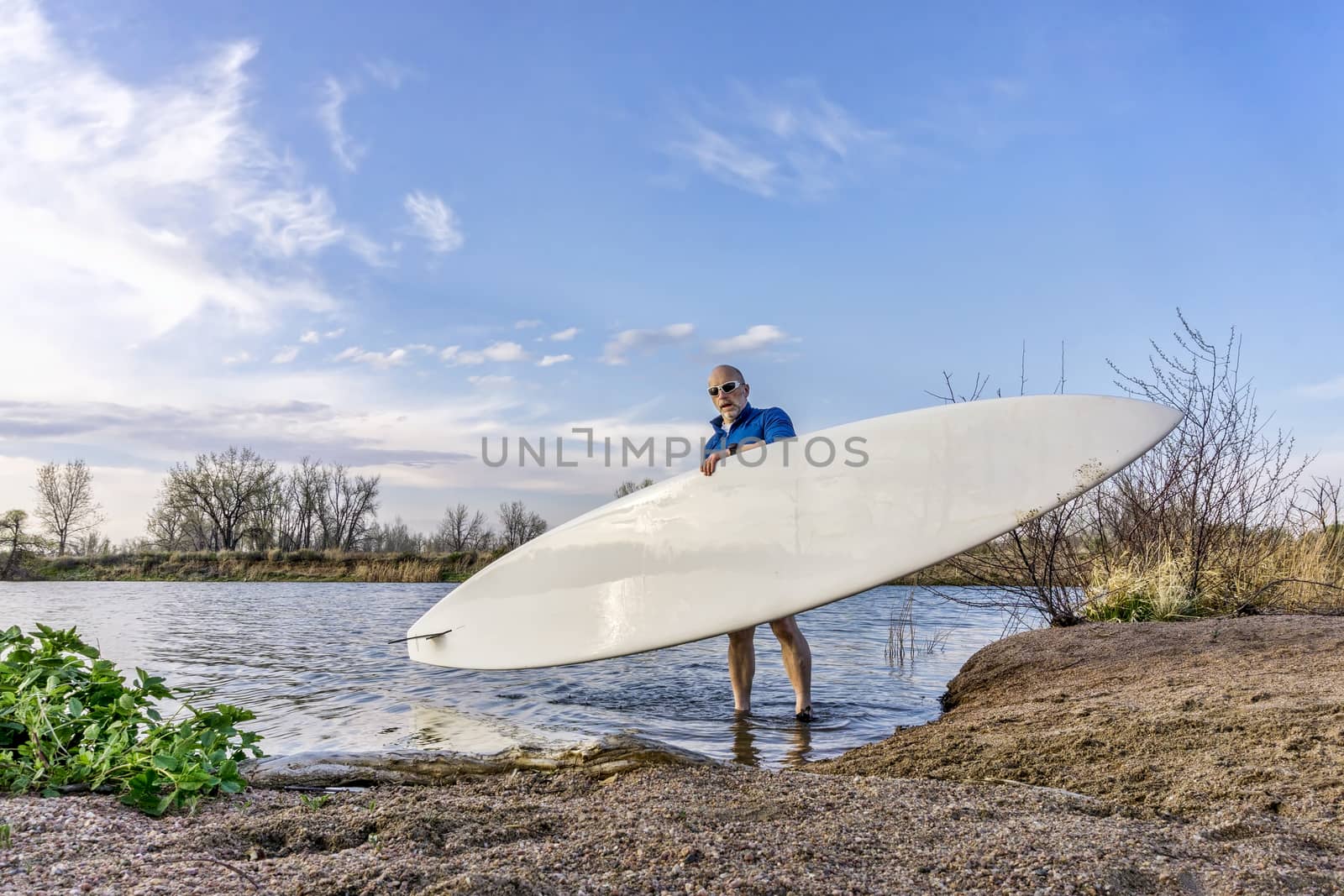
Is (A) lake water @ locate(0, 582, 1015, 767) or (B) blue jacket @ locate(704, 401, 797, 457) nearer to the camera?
(A) lake water @ locate(0, 582, 1015, 767)

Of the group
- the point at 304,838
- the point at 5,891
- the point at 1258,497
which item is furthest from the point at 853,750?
the point at 1258,497

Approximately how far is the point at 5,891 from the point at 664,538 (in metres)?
2.55

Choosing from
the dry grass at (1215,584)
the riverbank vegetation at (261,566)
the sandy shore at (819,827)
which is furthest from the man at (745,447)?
the riverbank vegetation at (261,566)

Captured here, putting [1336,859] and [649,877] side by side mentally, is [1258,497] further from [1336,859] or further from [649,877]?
[649,877]

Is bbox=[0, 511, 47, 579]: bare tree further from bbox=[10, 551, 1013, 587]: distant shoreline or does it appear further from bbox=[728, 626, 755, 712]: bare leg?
bbox=[728, 626, 755, 712]: bare leg

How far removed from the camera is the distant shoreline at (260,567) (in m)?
20.6

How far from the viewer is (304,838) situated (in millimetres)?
1564

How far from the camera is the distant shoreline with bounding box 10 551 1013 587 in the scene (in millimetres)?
20609

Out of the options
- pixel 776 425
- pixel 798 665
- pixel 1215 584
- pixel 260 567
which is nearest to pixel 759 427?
pixel 776 425

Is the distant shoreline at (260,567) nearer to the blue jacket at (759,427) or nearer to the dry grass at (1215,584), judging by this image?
the dry grass at (1215,584)

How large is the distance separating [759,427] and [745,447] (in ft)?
0.36

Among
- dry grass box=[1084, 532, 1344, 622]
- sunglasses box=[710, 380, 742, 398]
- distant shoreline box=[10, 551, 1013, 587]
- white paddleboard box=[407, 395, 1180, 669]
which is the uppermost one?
sunglasses box=[710, 380, 742, 398]

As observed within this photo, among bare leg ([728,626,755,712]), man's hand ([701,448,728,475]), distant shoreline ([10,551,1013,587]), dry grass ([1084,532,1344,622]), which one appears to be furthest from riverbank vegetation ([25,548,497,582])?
man's hand ([701,448,728,475])

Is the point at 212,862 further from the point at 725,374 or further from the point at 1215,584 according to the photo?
the point at 1215,584
